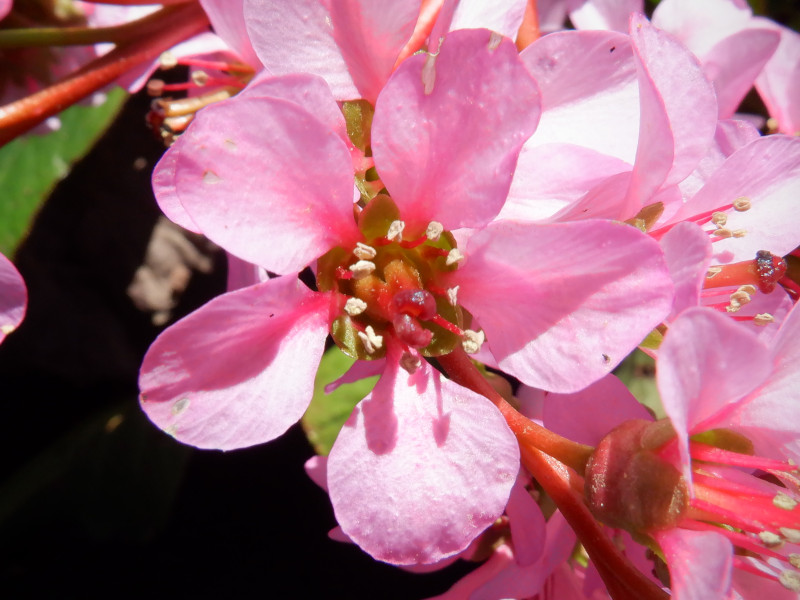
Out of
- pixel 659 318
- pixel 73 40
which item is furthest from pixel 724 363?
pixel 73 40

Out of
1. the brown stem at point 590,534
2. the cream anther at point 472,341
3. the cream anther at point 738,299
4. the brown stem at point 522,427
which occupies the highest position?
the cream anther at point 472,341

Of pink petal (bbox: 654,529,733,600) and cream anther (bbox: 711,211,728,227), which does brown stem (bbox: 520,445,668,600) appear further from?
cream anther (bbox: 711,211,728,227)

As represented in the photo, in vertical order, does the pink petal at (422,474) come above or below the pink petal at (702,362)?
below

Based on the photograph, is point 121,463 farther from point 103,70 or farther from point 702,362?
point 702,362

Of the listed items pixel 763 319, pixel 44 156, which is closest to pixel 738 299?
pixel 763 319

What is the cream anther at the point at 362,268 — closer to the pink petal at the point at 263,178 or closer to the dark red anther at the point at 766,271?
the pink petal at the point at 263,178

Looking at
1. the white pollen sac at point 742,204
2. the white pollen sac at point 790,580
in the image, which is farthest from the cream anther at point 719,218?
the white pollen sac at point 790,580
